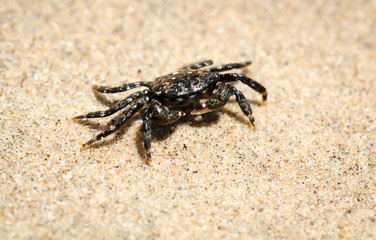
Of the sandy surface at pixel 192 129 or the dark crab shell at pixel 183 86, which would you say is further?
the dark crab shell at pixel 183 86

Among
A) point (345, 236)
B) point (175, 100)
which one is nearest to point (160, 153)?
point (175, 100)

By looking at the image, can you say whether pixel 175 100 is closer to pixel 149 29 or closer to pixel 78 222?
pixel 78 222

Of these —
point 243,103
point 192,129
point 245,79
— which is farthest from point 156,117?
point 245,79

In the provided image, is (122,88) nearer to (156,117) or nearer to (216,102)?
(156,117)

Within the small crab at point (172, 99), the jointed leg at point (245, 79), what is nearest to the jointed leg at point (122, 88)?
the small crab at point (172, 99)

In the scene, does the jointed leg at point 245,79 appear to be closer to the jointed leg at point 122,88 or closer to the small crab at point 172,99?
the small crab at point 172,99

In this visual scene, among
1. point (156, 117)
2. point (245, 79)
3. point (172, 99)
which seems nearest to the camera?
point (156, 117)

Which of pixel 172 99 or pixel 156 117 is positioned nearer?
pixel 156 117
